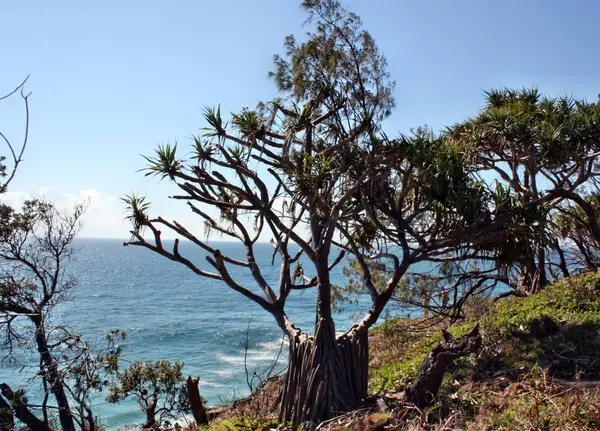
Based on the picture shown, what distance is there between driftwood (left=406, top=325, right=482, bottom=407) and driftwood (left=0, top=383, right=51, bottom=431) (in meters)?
8.68

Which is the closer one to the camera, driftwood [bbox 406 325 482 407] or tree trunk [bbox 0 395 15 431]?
driftwood [bbox 406 325 482 407]

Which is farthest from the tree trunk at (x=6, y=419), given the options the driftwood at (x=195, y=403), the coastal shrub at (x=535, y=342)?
the coastal shrub at (x=535, y=342)

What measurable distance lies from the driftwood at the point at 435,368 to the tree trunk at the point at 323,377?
1.17 m

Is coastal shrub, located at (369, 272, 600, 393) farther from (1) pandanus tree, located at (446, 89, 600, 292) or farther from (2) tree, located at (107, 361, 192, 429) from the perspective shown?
(2) tree, located at (107, 361, 192, 429)

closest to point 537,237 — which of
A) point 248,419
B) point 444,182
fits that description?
point 444,182

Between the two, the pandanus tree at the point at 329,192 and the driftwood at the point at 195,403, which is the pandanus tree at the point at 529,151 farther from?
the driftwood at the point at 195,403

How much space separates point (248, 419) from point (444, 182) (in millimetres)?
4791

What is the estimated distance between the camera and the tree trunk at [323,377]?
7379 millimetres

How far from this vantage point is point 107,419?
17.7 meters

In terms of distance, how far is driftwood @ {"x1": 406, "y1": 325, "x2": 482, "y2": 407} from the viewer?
258 inches

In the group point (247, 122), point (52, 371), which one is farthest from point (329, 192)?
point (52, 371)

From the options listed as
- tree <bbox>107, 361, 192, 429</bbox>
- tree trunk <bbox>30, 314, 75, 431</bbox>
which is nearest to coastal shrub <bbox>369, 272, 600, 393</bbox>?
tree <bbox>107, 361, 192, 429</bbox>

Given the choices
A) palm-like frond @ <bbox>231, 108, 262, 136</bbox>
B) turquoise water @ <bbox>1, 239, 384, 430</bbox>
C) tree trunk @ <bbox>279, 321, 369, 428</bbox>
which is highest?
palm-like frond @ <bbox>231, 108, 262, 136</bbox>

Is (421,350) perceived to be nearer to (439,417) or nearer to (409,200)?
(409,200)
